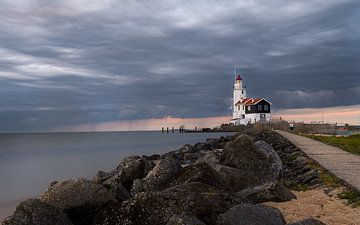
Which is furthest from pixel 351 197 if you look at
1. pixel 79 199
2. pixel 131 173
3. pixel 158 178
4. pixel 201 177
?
pixel 79 199

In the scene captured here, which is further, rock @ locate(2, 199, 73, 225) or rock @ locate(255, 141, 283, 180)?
rock @ locate(255, 141, 283, 180)

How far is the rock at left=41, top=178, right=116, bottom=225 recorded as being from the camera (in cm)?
727

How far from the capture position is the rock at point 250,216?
5895 mm

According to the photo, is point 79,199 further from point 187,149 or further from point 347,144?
point 187,149

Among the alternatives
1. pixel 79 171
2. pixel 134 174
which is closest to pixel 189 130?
pixel 79 171

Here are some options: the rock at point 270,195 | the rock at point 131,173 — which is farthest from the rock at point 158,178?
the rock at point 270,195

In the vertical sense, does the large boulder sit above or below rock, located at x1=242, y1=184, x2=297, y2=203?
above

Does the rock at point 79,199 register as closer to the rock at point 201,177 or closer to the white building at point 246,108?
the rock at point 201,177

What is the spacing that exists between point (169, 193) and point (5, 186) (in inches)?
698

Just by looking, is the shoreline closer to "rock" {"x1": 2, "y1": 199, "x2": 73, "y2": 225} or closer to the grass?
"rock" {"x1": 2, "y1": 199, "x2": 73, "y2": 225}

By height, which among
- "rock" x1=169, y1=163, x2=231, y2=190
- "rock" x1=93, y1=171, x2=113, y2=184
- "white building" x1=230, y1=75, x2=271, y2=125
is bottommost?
"rock" x1=93, y1=171, x2=113, y2=184

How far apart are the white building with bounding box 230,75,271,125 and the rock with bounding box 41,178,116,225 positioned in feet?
219

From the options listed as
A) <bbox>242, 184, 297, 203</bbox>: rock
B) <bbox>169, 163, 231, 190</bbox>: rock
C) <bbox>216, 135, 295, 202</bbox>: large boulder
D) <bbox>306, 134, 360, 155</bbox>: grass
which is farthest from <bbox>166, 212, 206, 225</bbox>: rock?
<bbox>306, 134, 360, 155</bbox>: grass

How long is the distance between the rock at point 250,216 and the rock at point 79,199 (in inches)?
90.0
